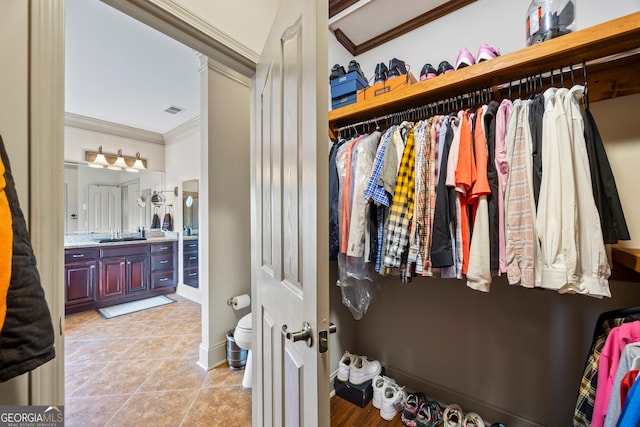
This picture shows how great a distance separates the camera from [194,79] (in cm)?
262

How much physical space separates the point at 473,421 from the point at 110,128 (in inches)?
198

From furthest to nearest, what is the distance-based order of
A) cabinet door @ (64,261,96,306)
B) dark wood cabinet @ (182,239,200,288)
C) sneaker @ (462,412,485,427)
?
dark wood cabinet @ (182,239,200,288), cabinet door @ (64,261,96,306), sneaker @ (462,412,485,427)

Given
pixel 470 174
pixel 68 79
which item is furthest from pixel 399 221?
pixel 68 79

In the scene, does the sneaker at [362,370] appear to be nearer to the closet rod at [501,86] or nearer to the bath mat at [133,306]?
the closet rod at [501,86]

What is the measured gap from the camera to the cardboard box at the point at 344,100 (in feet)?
5.12

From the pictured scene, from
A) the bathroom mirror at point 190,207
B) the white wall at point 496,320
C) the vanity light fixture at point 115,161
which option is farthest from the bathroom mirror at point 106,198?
the white wall at point 496,320

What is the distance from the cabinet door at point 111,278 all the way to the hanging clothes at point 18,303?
11.7 feet

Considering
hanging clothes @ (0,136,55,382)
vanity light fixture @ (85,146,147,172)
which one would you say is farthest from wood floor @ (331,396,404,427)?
vanity light fixture @ (85,146,147,172)

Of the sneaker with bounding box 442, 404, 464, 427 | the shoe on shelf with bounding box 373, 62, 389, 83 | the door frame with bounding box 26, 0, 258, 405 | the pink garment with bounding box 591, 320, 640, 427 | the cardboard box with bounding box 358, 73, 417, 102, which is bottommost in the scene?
the sneaker with bounding box 442, 404, 464, 427

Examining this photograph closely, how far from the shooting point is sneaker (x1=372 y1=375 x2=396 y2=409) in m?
1.56

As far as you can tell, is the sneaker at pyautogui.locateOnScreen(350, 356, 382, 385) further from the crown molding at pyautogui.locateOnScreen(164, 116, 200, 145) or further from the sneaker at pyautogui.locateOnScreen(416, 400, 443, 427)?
the crown molding at pyautogui.locateOnScreen(164, 116, 200, 145)

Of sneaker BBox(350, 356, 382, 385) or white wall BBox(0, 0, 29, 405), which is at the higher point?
white wall BBox(0, 0, 29, 405)

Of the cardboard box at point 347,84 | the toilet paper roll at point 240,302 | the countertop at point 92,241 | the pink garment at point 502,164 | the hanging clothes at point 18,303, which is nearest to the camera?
the hanging clothes at point 18,303

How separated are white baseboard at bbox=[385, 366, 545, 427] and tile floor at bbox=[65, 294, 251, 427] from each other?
3.34 feet
